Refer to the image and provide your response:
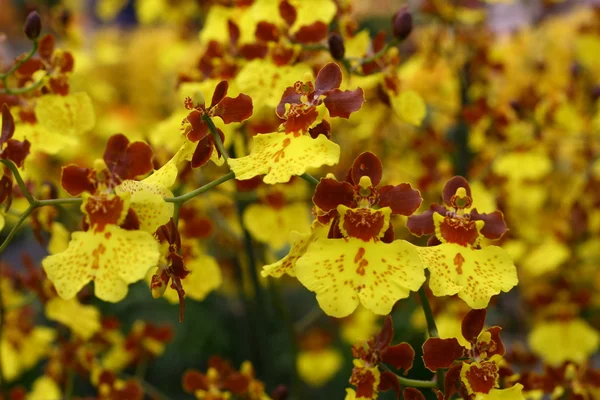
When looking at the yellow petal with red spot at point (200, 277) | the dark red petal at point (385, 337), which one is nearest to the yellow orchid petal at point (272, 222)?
the yellow petal with red spot at point (200, 277)

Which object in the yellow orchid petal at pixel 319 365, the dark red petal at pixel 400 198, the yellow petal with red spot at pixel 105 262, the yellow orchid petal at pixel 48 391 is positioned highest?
the yellow petal with red spot at pixel 105 262

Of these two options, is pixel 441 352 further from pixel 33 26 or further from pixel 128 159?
pixel 33 26

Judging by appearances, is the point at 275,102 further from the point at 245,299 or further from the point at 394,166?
the point at 394,166

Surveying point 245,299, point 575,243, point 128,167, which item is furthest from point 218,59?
point 575,243

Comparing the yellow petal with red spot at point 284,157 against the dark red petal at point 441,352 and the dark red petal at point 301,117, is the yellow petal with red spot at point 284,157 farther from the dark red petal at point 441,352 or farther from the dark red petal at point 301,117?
the dark red petal at point 441,352

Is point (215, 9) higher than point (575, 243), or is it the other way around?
point (215, 9)

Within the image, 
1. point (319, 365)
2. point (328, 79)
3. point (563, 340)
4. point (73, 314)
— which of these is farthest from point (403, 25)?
point (319, 365)
